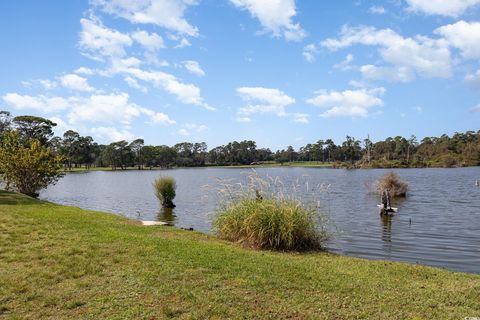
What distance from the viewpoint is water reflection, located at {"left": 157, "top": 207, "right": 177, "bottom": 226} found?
22266mm

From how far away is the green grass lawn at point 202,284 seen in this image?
5598mm

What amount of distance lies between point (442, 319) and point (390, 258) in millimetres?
8184

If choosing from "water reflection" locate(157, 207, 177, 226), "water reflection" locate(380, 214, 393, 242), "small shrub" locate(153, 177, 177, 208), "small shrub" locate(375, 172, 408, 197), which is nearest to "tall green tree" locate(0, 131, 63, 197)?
"small shrub" locate(153, 177, 177, 208)

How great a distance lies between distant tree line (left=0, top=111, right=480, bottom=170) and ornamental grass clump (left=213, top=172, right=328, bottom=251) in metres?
68.3

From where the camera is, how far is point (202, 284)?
6.66 m

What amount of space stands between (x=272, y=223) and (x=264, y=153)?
176 meters

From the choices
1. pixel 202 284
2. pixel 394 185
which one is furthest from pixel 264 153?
pixel 202 284

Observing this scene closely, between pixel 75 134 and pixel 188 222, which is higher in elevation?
pixel 75 134

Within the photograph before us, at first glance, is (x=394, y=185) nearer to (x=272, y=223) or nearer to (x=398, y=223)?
(x=398, y=223)

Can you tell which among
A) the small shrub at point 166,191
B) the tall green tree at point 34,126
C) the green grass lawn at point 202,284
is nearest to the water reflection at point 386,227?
the green grass lawn at point 202,284

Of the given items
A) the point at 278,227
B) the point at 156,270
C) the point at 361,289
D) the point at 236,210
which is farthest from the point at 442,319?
the point at 236,210

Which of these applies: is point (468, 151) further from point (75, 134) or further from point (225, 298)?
point (225, 298)

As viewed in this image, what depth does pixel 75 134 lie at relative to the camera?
127812 millimetres

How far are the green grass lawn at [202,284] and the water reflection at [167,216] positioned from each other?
40.0 ft
